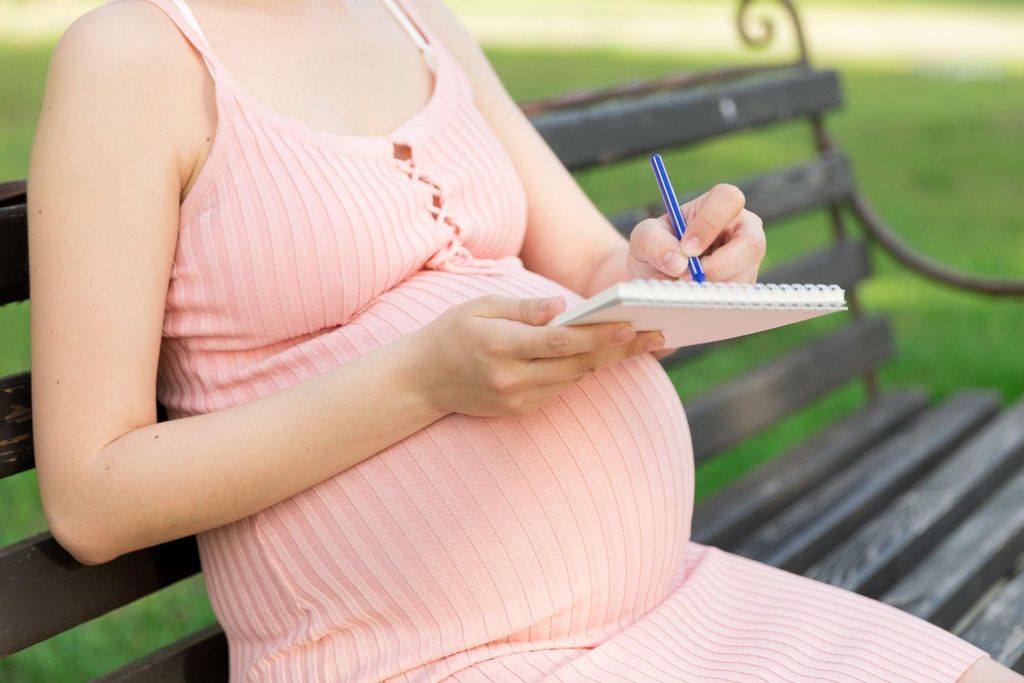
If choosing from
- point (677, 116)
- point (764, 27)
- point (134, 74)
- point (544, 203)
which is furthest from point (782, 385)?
point (134, 74)

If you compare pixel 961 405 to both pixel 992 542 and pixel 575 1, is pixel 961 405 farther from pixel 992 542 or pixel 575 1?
pixel 575 1

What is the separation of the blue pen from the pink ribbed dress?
18 cm

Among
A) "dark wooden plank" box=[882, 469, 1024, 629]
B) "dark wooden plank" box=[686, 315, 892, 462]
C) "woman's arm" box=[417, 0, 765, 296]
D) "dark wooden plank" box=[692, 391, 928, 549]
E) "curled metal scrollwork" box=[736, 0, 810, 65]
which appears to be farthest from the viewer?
"curled metal scrollwork" box=[736, 0, 810, 65]

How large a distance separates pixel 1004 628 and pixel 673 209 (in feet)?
3.33

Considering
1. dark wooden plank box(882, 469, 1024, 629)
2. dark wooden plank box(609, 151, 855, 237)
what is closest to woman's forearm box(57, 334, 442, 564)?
dark wooden plank box(882, 469, 1024, 629)

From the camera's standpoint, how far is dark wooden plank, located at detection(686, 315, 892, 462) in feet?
9.93

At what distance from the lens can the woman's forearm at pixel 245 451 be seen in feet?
4.66

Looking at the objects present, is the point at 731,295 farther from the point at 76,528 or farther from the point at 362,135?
the point at 76,528

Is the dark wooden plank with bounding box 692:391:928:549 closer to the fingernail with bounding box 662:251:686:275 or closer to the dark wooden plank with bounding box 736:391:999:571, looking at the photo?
the dark wooden plank with bounding box 736:391:999:571

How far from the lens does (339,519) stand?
58.0 inches

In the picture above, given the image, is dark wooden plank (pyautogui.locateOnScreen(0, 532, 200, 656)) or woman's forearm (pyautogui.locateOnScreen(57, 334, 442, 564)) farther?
dark wooden plank (pyautogui.locateOnScreen(0, 532, 200, 656))

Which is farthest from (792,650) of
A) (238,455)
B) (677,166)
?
(677,166)

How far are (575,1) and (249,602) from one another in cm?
1644

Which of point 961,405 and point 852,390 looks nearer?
point 961,405
